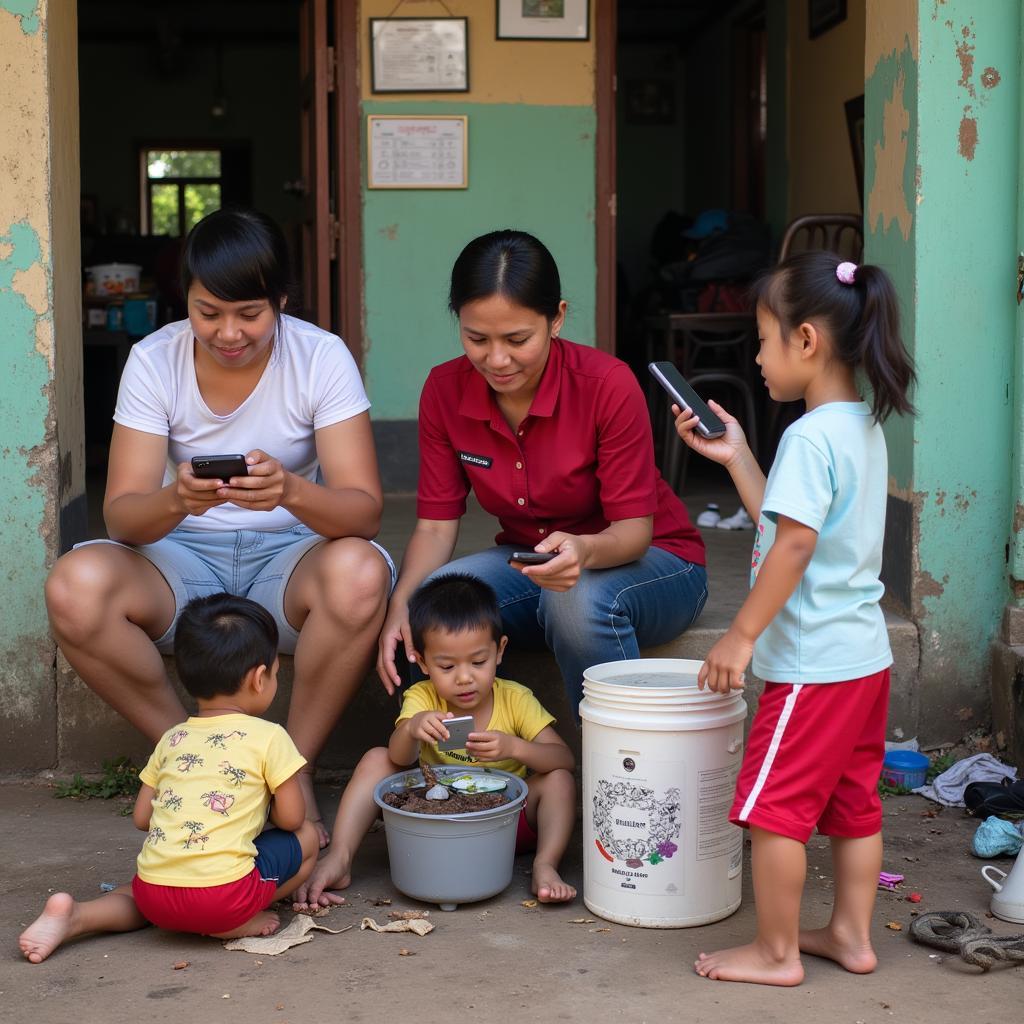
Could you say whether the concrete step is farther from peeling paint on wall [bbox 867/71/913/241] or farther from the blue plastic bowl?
peeling paint on wall [bbox 867/71/913/241]

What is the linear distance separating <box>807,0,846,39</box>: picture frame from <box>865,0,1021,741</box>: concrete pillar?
3.32 meters

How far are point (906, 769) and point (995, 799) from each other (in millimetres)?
273

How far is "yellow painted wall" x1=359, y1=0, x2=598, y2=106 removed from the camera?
579 cm

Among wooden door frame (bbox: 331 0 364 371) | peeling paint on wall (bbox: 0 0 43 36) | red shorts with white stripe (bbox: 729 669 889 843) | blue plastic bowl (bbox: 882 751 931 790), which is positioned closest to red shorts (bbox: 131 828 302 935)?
red shorts with white stripe (bbox: 729 669 889 843)

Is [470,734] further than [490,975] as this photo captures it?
Yes

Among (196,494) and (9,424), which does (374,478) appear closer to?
(196,494)

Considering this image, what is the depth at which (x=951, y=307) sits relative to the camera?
327cm

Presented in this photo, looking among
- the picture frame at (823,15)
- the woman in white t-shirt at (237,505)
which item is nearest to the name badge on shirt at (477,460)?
the woman in white t-shirt at (237,505)

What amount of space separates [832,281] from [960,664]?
1.53 metres

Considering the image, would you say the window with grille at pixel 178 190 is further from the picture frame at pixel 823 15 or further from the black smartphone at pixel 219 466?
the black smartphone at pixel 219 466

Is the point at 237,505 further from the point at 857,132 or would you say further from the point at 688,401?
the point at 857,132

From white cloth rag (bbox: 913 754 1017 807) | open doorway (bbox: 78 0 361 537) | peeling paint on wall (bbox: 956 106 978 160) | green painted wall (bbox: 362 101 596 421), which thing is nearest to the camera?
white cloth rag (bbox: 913 754 1017 807)

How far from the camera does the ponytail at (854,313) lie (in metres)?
2.21

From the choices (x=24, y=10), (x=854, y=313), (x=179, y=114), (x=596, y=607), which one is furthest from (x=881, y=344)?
(x=179, y=114)
